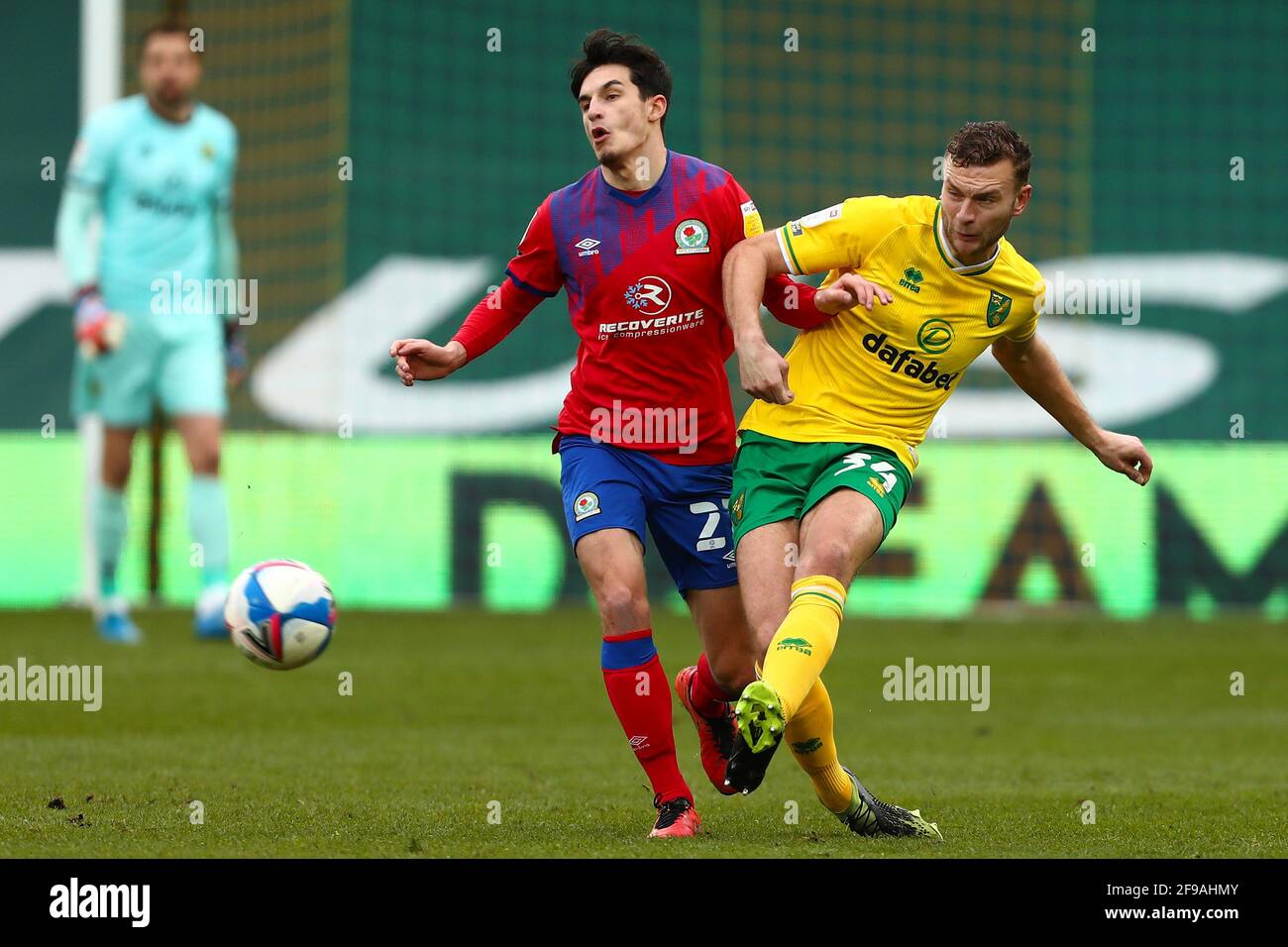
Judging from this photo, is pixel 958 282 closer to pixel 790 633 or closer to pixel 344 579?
pixel 790 633

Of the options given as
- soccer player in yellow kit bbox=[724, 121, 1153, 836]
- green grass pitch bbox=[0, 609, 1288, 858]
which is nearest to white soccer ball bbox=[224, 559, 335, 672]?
green grass pitch bbox=[0, 609, 1288, 858]

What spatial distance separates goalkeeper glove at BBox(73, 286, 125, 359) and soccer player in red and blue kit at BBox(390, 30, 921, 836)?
192 inches

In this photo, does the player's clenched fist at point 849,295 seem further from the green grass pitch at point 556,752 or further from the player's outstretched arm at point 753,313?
the green grass pitch at point 556,752

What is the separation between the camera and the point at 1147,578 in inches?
590

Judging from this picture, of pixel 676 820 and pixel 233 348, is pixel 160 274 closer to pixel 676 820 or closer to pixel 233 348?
pixel 233 348

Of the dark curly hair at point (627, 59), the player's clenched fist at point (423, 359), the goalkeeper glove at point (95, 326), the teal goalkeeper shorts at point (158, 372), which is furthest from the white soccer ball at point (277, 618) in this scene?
the teal goalkeeper shorts at point (158, 372)

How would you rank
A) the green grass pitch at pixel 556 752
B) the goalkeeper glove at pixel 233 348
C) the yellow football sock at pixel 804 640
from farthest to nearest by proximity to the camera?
the goalkeeper glove at pixel 233 348, the green grass pitch at pixel 556 752, the yellow football sock at pixel 804 640

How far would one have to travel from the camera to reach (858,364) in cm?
555

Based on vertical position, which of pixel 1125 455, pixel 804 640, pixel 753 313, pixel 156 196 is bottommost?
Result: pixel 804 640

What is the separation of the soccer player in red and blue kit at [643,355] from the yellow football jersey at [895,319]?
169 millimetres

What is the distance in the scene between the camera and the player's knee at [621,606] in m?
5.40

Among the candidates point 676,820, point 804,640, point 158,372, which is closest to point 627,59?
point 804,640

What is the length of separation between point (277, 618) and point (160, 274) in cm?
566

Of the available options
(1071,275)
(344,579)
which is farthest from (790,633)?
(1071,275)
